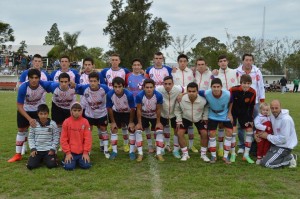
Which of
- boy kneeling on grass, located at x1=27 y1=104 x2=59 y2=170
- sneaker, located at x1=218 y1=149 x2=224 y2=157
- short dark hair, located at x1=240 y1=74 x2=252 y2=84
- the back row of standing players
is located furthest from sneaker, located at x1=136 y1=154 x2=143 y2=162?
short dark hair, located at x1=240 y1=74 x2=252 y2=84

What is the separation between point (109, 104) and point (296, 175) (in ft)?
11.9

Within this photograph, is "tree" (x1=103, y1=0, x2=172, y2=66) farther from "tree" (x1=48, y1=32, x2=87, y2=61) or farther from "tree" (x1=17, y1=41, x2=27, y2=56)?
"tree" (x1=17, y1=41, x2=27, y2=56)

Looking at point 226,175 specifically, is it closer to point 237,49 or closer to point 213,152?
point 213,152

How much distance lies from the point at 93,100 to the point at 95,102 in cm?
6

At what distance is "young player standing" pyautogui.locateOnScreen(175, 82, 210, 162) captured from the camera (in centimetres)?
674

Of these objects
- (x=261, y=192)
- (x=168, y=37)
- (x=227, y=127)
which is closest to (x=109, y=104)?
(x=227, y=127)

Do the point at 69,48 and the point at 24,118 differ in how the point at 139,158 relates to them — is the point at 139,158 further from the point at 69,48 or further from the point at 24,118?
the point at 69,48

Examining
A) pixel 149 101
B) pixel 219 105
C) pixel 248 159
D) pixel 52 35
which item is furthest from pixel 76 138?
pixel 52 35

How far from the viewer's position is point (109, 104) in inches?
272

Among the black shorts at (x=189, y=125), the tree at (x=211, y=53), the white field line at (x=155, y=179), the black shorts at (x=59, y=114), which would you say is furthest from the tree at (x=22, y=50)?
the white field line at (x=155, y=179)

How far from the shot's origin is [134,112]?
694cm

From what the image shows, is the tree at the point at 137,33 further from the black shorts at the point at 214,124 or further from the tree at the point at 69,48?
the black shorts at the point at 214,124

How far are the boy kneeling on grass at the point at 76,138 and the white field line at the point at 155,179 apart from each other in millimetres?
1154

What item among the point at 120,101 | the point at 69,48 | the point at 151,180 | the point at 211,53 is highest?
the point at 69,48
